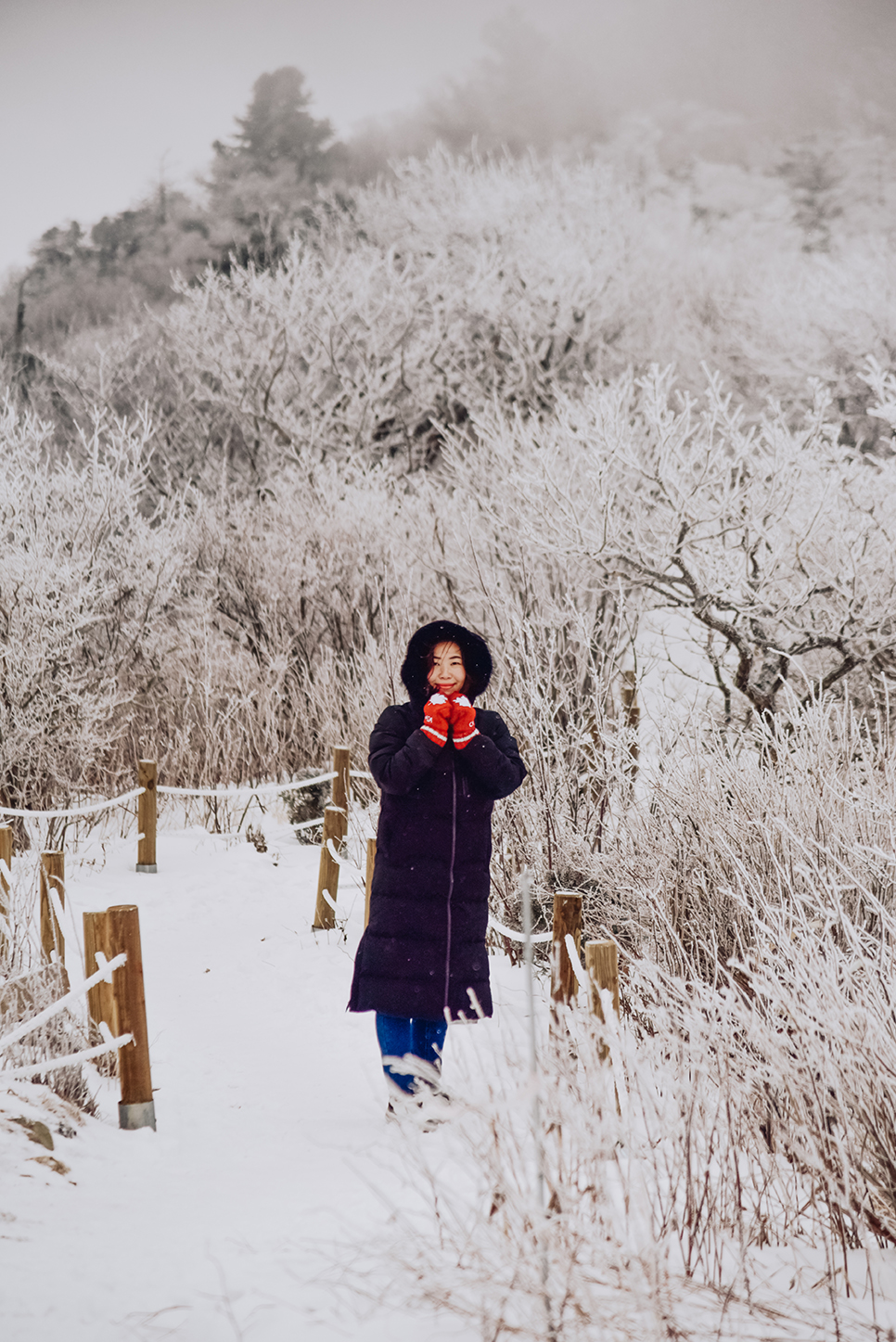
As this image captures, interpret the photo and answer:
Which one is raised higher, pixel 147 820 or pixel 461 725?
pixel 461 725

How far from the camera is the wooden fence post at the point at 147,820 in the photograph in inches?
247

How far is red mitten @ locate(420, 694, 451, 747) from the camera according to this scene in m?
2.56

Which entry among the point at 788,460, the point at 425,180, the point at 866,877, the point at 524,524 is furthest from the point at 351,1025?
the point at 425,180

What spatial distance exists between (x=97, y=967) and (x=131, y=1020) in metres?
0.25

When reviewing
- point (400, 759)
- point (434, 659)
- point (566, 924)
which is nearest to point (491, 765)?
point (400, 759)

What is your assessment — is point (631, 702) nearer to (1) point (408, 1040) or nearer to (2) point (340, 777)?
(2) point (340, 777)

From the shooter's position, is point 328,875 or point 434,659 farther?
point 328,875

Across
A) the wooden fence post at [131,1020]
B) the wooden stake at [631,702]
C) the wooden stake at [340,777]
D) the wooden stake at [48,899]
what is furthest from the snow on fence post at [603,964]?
the wooden stake at [631,702]

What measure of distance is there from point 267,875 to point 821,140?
32793 millimetres

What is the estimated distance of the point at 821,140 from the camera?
30219 mm

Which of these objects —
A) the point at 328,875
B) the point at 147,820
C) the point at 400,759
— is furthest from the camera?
the point at 147,820

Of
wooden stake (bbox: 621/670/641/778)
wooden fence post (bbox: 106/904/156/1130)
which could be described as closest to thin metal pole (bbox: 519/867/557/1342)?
wooden fence post (bbox: 106/904/156/1130)

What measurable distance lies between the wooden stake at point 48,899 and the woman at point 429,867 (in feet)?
4.86

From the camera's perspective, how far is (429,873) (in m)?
2.61
